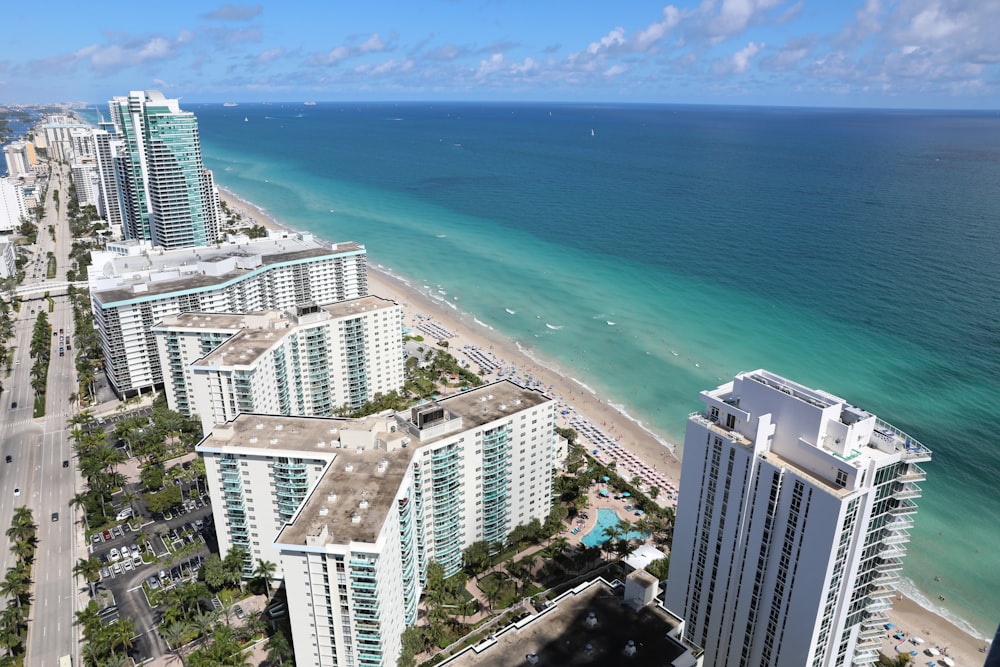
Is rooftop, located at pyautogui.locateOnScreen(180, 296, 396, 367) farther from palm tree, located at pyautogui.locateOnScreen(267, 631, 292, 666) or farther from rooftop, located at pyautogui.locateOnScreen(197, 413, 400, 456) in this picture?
palm tree, located at pyautogui.locateOnScreen(267, 631, 292, 666)

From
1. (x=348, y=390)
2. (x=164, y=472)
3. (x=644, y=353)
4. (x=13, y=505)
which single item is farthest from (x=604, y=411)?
(x=13, y=505)

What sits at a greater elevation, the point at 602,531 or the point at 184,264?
the point at 184,264

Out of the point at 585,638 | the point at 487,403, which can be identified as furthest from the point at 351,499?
the point at 487,403

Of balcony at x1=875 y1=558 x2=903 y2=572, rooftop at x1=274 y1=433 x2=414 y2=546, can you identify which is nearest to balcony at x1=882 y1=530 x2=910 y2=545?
balcony at x1=875 y1=558 x2=903 y2=572

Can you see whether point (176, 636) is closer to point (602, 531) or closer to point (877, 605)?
point (602, 531)

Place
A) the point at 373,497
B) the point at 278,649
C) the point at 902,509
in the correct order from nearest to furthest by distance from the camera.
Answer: the point at 902,509 < the point at 373,497 < the point at 278,649

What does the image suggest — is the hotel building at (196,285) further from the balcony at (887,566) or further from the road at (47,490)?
the balcony at (887,566)
